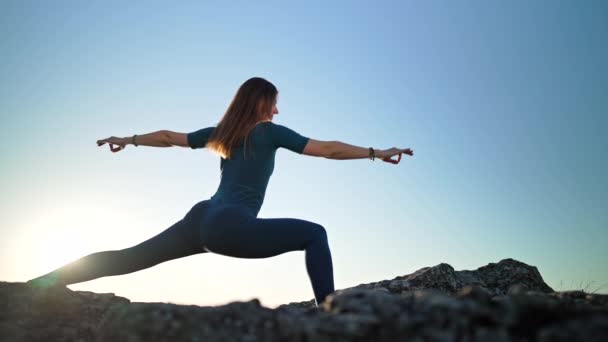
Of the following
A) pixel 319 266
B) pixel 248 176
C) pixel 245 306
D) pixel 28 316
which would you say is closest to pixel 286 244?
pixel 319 266

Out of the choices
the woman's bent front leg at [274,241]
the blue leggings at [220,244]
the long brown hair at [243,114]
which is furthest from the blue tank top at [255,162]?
the woman's bent front leg at [274,241]

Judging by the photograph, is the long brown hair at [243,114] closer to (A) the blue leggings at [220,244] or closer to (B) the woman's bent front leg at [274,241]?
(A) the blue leggings at [220,244]

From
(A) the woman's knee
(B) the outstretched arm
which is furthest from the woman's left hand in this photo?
(A) the woman's knee

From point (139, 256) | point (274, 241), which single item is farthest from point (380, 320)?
point (139, 256)

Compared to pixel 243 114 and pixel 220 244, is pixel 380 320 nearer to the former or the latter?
pixel 220 244

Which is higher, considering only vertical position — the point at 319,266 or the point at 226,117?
the point at 226,117

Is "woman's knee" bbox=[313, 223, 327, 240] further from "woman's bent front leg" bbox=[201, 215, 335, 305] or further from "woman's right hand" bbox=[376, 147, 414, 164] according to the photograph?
"woman's right hand" bbox=[376, 147, 414, 164]

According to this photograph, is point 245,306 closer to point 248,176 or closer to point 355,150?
point 248,176

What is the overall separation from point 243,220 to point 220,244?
1.15 ft

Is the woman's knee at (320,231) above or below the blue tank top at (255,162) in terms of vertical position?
below

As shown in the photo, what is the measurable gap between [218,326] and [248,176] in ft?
8.50

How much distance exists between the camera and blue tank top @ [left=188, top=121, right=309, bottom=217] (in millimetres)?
5703

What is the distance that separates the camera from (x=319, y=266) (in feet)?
17.5

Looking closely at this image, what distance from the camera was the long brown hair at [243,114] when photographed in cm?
599
